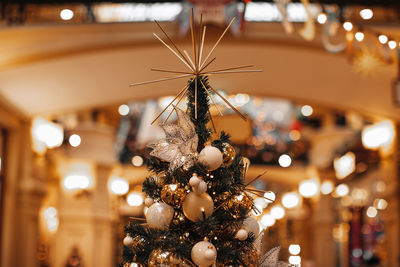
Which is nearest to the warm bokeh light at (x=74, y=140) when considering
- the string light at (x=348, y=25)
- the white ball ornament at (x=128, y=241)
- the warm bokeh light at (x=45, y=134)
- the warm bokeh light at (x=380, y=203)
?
the warm bokeh light at (x=45, y=134)

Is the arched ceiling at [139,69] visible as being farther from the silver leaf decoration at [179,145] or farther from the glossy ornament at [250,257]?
the glossy ornament at [250,257]

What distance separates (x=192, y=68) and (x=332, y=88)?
23.1 feet

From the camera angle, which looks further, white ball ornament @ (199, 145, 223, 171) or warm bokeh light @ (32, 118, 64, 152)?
warm bokeh light @ (32, 118, 64, 152)

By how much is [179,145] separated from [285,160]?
545 inches

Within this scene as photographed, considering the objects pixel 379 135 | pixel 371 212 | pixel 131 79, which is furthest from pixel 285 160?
pixel 131 79

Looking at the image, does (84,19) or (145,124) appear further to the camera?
(145,124)

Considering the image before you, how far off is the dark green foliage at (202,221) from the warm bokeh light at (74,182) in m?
10.5

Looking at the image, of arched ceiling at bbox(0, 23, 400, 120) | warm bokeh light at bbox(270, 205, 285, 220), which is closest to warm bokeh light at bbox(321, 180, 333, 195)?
warm bokeh light at bbox(270, 205, 285, 220)

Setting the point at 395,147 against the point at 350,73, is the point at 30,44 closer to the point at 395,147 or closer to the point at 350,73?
the point at 350,73

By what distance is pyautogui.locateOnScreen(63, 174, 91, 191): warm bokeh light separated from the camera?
12.8 metres

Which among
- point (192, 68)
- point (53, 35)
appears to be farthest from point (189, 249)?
point (53, 35)

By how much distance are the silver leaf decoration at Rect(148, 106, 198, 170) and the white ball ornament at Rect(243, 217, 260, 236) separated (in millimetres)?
403

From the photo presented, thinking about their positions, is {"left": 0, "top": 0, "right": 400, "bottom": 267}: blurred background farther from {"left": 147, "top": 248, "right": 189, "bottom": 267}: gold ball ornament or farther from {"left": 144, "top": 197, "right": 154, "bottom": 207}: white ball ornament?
{"left": 147, "top": 248, "right": 189, "bottom": 267}: gold ball ornament

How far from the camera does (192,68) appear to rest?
257 centimetres
